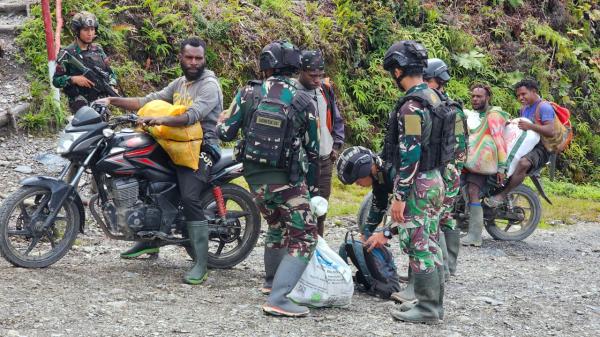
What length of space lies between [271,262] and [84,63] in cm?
332

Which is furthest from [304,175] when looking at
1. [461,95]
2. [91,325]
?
[461,95]

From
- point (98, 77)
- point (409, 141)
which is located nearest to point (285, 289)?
point (409, 141)

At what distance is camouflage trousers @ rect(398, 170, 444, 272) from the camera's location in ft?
19.2

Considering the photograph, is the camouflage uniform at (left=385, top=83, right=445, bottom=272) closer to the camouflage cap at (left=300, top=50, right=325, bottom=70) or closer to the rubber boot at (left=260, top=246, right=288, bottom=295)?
the rubber boot at (left=260, top=246, right=288, bottom=295)

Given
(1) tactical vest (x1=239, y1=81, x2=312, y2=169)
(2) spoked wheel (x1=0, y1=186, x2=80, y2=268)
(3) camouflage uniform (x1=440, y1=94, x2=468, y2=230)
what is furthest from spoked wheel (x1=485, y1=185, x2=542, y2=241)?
(2) spoked wheel (x1=0, y1=186, x2=80, y2=268)

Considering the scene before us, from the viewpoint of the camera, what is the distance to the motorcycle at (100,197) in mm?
6449

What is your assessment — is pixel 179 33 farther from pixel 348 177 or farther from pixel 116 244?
pixel 348 177

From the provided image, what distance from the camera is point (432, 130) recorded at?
19.1 feet

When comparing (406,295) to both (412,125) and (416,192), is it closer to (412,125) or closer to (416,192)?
(416,192)

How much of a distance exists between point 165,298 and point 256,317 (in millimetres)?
761

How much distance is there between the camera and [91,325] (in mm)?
5465

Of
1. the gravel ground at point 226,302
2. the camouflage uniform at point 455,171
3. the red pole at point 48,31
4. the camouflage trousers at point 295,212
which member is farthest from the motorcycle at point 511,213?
the red pole at point 48,31

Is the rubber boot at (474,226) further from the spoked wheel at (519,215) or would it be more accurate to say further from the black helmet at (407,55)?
the black helmet at (407,55)

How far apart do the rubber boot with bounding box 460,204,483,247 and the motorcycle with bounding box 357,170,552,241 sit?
105 mm
